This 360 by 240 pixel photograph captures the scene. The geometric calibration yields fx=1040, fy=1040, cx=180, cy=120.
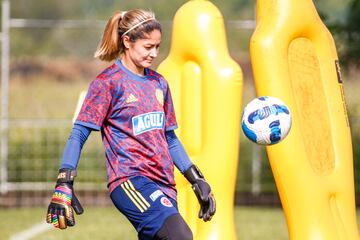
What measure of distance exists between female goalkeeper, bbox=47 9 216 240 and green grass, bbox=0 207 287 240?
4838 mm

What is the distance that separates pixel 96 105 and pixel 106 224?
6525mm

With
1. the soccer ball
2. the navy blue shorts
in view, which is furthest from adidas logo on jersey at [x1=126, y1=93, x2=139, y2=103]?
the soccer ball

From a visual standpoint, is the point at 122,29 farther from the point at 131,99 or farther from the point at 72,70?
the point at 72,70

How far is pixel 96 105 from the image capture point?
225 inches

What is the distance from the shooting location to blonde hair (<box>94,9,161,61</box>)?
584 centimetres

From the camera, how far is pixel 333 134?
25.9 feet

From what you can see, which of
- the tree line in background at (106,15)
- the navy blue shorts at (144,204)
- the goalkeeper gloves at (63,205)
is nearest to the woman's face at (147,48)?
the navy blue shorts at (144,204)

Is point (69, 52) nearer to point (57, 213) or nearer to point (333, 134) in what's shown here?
point (333, 134)

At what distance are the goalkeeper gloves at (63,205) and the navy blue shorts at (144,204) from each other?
12.3 inches

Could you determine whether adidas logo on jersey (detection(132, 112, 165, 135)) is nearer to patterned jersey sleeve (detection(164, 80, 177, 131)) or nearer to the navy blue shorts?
patterned jersey sleeve (detection(164, 80, 177, 131))

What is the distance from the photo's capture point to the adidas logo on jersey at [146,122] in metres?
5.73

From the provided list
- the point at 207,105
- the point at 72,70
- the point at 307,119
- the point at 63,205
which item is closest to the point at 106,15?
the point at 72,70

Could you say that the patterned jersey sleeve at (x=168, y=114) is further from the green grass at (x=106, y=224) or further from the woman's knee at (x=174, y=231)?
the green grass at (x=106, y=224)

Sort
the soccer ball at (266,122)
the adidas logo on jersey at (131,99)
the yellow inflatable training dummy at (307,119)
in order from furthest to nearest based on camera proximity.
Answer: the yellow inflatable training dummy at (307,119) < the soccer ball at (266,122) < the adidas logo on jersey at (131,99)
